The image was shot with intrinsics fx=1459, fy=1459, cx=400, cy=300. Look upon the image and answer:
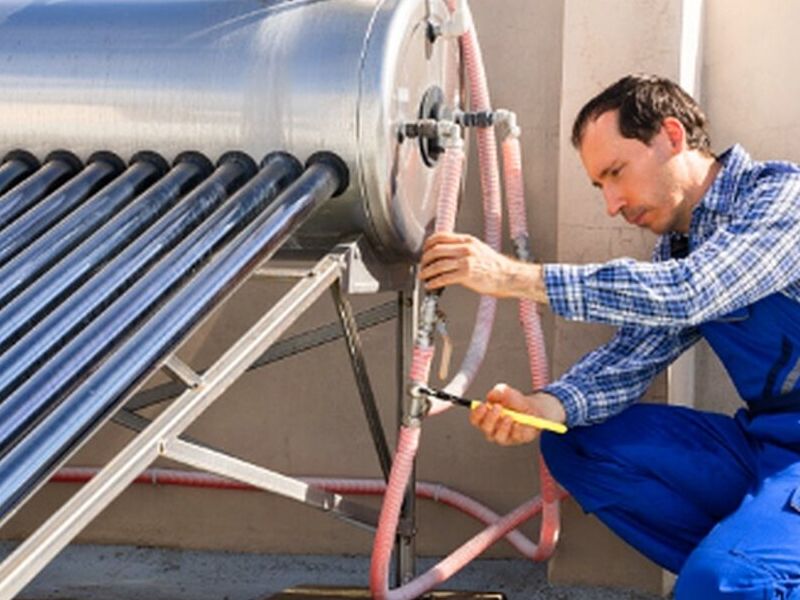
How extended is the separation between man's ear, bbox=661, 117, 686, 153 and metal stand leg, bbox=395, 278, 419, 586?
651mm

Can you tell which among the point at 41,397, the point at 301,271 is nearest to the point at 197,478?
the point at 301,271

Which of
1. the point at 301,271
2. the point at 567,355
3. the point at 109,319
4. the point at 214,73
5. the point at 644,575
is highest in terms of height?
the point at 214,73

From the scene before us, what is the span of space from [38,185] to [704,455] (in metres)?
1.37

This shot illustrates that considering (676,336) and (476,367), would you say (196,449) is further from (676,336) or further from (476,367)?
(676,336)

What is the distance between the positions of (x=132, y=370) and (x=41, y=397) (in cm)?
14

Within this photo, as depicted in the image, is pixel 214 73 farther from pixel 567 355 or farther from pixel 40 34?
pixel 567 355

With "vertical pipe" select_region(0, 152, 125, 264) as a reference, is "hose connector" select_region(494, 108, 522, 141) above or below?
above

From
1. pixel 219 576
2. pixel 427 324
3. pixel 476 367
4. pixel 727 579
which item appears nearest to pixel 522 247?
pixel 476 367

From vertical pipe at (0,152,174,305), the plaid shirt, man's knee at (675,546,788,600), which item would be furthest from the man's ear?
vertical pipe at (0,152,174,305)

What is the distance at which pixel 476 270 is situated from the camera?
2613 millimetres

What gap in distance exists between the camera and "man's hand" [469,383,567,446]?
2699 millimetres

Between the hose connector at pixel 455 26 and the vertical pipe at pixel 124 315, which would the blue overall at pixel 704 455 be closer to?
the hose connector at pixel 455 26

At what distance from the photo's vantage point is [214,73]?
2646mm

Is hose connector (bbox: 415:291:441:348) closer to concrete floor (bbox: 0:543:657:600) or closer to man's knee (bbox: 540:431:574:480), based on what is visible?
man's knee (bbox: 540:431:574:480)
